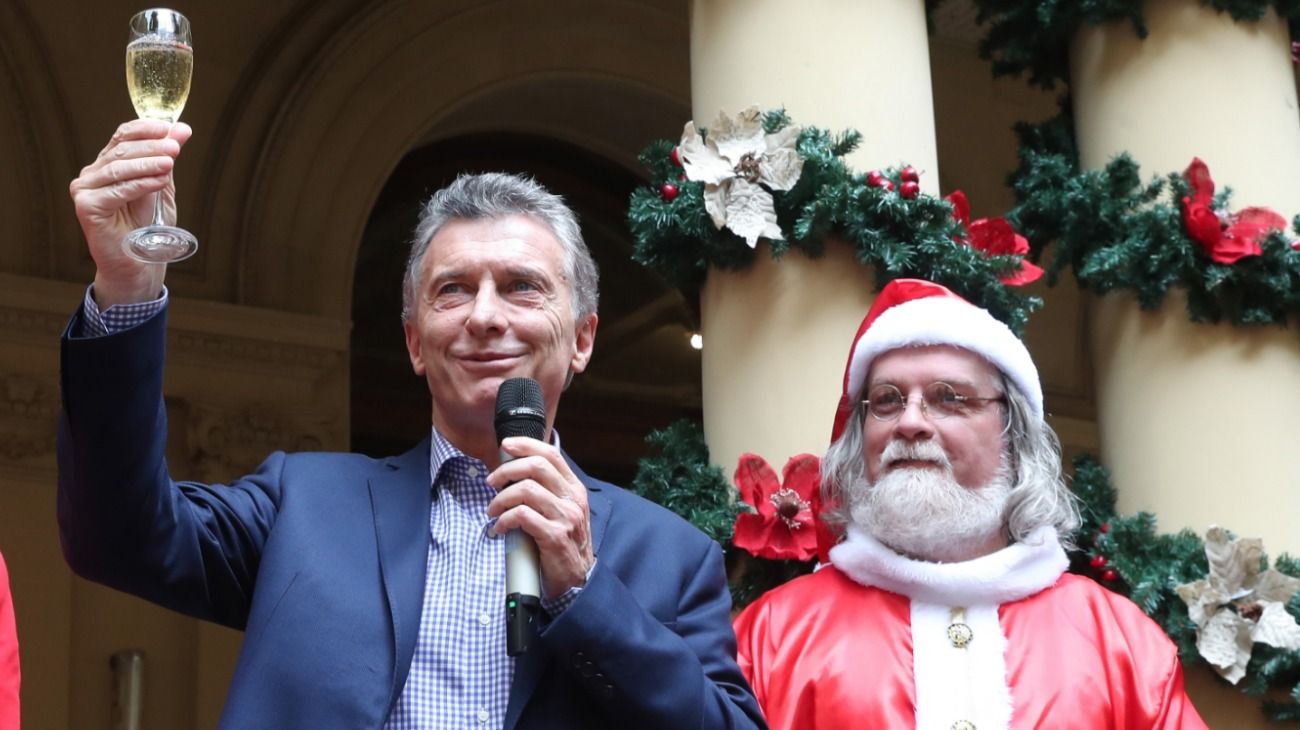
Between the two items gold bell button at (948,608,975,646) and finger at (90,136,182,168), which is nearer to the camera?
finger at (90,136,182,168)

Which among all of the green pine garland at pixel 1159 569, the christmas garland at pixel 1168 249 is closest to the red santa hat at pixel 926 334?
the green pine garland at pixel 1159 569

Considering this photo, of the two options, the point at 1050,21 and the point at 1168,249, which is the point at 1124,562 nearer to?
the point at 1168,249

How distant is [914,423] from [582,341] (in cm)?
92

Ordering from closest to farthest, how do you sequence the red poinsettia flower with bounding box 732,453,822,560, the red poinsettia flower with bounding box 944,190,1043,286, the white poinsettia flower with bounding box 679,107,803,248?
1. the red poinsettia flower with bounding box 732,453,822,560
2. the white poinsettia flower with bounding box 679,107,803,248
3. the red poinsettia flower with bounding box 944,190,1043,286

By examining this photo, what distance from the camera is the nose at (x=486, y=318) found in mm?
2539

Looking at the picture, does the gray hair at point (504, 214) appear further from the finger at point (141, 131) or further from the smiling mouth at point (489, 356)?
the finger at point (141, 131)

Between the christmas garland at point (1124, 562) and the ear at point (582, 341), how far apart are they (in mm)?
1063

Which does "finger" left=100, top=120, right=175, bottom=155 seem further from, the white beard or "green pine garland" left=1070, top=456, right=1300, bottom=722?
"green pine garland" left=1070, top=456, right=1300, bottom=722

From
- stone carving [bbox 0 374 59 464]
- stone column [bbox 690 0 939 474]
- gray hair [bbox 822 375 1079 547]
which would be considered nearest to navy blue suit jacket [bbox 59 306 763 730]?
gray hair [bbox 822 375 1079 547]

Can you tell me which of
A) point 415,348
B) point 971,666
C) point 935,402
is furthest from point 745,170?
point 415,348

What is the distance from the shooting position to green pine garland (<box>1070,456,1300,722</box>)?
13.7 ft

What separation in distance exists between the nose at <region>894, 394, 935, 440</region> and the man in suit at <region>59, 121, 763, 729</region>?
2.83 feet

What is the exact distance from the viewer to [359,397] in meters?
8.66

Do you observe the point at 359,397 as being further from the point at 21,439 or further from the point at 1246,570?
the point at 1246,570
